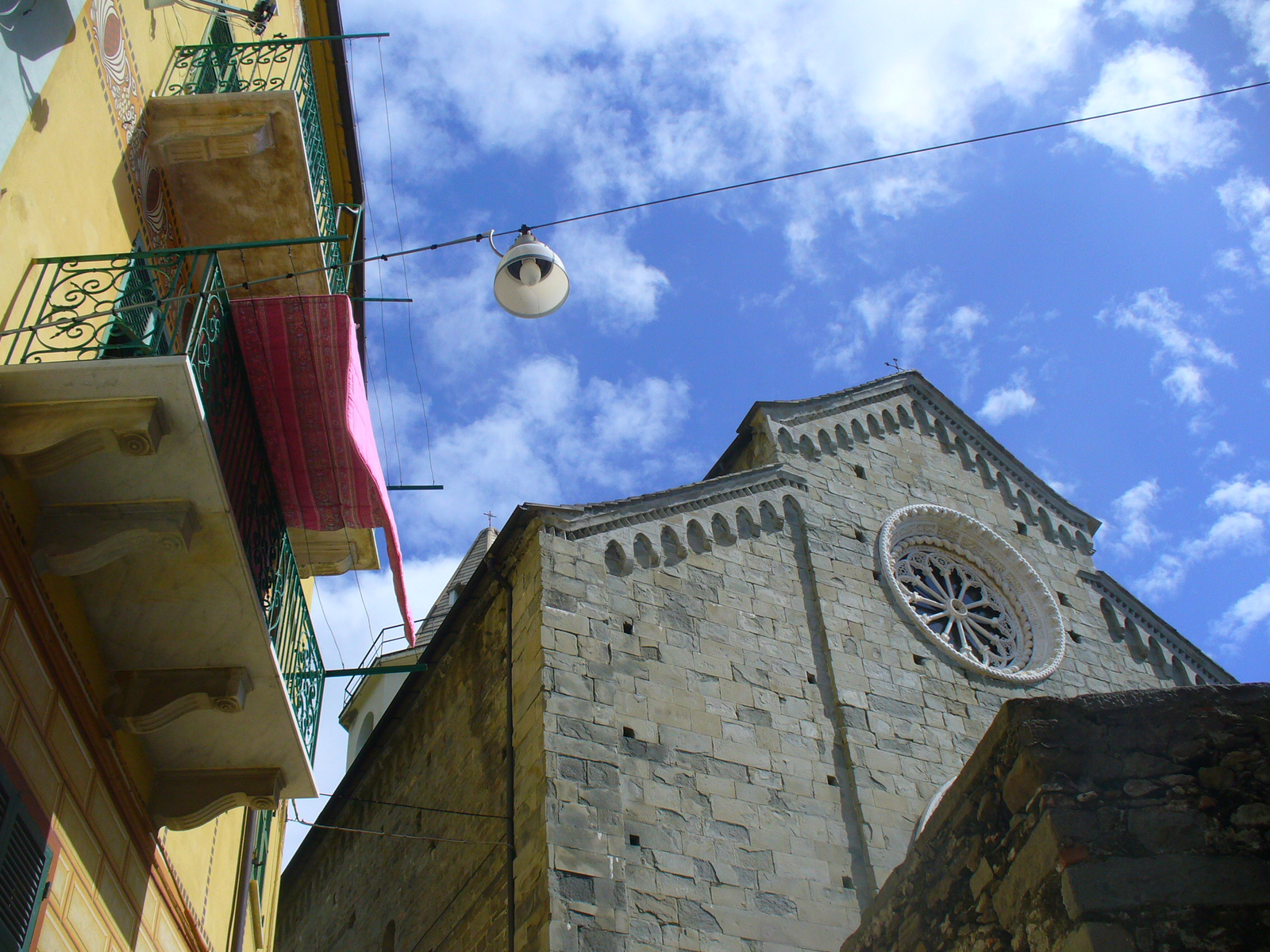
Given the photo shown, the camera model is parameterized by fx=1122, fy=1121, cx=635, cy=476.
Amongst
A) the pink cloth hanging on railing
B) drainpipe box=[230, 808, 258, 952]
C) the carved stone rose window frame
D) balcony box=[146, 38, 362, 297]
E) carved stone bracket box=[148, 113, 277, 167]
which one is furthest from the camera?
the carved stone rose window frame

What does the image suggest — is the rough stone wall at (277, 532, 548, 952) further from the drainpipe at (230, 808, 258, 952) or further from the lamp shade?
the lamp shade

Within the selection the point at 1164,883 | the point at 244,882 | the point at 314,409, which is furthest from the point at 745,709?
the point at 1164,883

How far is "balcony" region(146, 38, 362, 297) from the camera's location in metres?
7.68

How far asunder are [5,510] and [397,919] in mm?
9271

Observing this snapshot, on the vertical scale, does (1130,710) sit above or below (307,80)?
below

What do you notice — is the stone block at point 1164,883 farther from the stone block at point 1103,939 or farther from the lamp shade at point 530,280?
the lamp shade at point 530,280

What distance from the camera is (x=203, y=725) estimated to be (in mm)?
6785

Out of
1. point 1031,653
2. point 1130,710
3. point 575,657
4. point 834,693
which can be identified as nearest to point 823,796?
point 834,693

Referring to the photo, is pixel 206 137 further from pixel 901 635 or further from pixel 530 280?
pixel 901 635

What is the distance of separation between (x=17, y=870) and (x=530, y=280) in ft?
16.4

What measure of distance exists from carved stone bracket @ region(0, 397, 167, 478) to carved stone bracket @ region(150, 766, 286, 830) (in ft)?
8.62

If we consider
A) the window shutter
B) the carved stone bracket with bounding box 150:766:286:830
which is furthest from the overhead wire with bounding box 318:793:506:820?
the window shutter

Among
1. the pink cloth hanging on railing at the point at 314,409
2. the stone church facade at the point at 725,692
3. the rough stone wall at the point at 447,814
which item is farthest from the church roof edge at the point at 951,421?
the pink cloth hanging on railing at the point at 314,409

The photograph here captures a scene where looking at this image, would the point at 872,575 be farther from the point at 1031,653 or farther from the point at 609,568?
the point at 609,568
